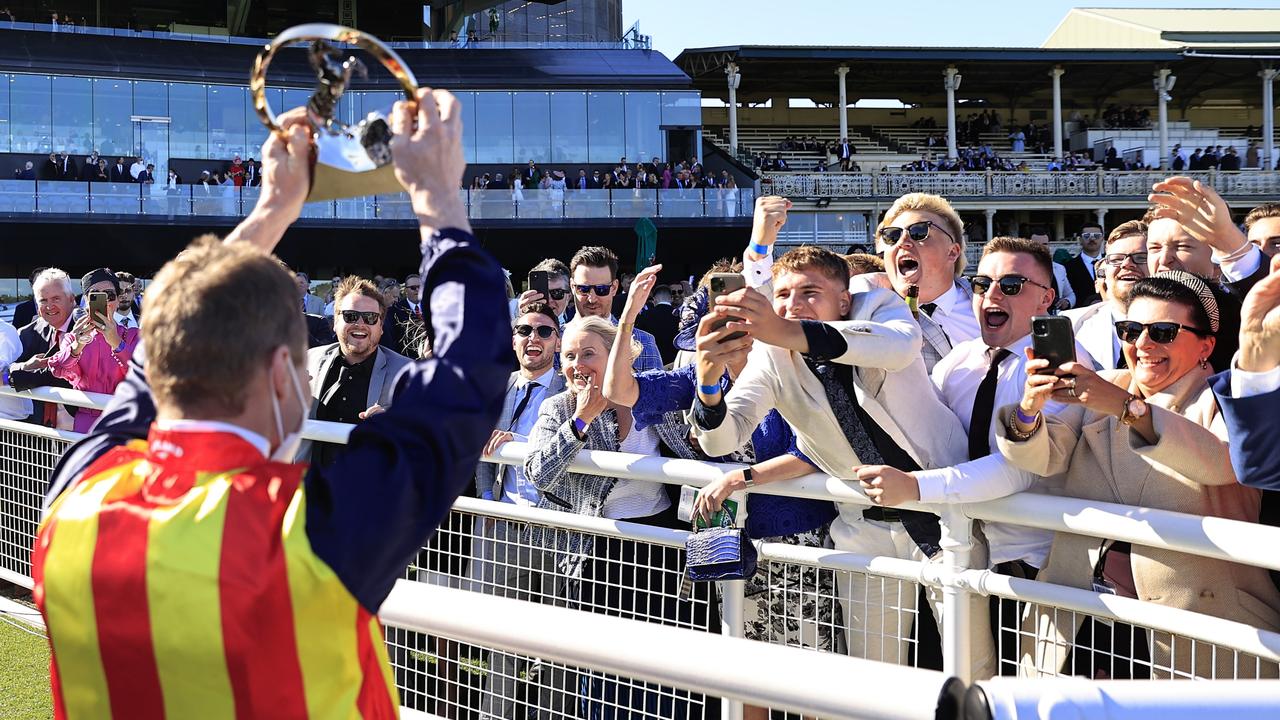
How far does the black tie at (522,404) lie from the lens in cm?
497

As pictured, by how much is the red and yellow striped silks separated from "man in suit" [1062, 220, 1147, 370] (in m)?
3.45

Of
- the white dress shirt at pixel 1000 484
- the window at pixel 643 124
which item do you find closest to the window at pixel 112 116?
the window at pixel 643 124

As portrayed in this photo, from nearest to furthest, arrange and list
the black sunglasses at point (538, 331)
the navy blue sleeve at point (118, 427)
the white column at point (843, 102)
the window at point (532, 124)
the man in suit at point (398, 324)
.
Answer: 1. the navy blue sleeve at point (118, 427)
2. the black sunglasses at point (538, 331)
3. the man in suit at point (398, 324)
4. the window at point (532, 124)
5. the white column at point (843, 102)

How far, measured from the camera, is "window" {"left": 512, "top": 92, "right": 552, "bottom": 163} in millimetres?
37594

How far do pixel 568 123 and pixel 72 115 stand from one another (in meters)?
14.5

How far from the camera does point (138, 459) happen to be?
1.73m

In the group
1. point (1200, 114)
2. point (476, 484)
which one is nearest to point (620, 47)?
point (1200, 114)

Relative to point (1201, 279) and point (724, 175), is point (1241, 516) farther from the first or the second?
point (724, 175)

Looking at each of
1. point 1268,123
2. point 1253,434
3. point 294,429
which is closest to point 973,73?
point 1268,123

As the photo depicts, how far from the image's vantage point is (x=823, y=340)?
3123 millimetres

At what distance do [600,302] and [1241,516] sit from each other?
12.7 feet

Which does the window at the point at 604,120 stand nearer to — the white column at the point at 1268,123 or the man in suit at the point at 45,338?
the white column at the point at 1268,123

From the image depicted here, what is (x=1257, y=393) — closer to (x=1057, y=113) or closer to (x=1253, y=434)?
(x=1253, y=434)

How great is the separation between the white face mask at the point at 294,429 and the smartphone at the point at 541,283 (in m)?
4.70
